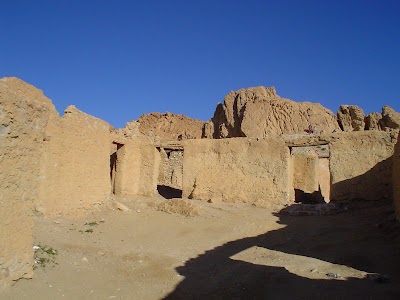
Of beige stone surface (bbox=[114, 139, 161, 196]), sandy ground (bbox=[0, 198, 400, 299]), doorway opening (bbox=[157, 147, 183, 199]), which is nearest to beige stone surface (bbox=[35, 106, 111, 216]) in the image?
sandy ground (bbox=[0, 198, 400, 299])

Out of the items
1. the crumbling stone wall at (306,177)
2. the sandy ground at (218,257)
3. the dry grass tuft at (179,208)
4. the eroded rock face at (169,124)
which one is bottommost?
the sandy ground at (218,257)

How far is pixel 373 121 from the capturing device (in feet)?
60.5

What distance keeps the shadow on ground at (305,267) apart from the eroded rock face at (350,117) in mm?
10391

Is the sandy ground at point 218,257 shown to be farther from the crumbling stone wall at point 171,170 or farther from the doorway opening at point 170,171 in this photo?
the crumbling stone wall at point 171,170

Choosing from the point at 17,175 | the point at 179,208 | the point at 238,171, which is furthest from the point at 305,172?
the point at 17,175

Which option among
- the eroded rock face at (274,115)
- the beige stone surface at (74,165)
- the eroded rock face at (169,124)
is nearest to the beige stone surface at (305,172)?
the eroded rock face at (274,115)

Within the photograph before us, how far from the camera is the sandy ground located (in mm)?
5250

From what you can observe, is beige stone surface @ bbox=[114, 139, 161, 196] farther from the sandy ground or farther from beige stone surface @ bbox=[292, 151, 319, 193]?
beige stone surface @ bbox=[292, 151, 319, 193]

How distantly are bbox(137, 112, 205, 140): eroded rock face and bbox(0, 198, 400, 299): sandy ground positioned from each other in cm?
2435

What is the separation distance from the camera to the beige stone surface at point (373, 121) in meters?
18.2

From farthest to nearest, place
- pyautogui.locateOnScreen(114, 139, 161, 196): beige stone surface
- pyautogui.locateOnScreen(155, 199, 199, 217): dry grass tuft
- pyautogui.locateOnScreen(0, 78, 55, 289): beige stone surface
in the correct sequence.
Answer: pyautogui.locateOnScreen(114, 139, 161, 196): beige stone surface
pyautogui.locateOnScreen(155, 199, 199, 217): dry grass tuft
pyautogui.locateOnScreen(0, 78, 55, 289): beige stone surface

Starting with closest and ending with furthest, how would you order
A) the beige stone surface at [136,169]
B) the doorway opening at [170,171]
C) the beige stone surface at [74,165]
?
1. the beige stone surface at [74,165]
2. the beige stone surface at [136,169]
3. the doorway opening at [170,171]

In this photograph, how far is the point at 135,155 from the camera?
1509cm

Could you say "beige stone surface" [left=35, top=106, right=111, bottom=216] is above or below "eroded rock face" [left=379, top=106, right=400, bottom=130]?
below
